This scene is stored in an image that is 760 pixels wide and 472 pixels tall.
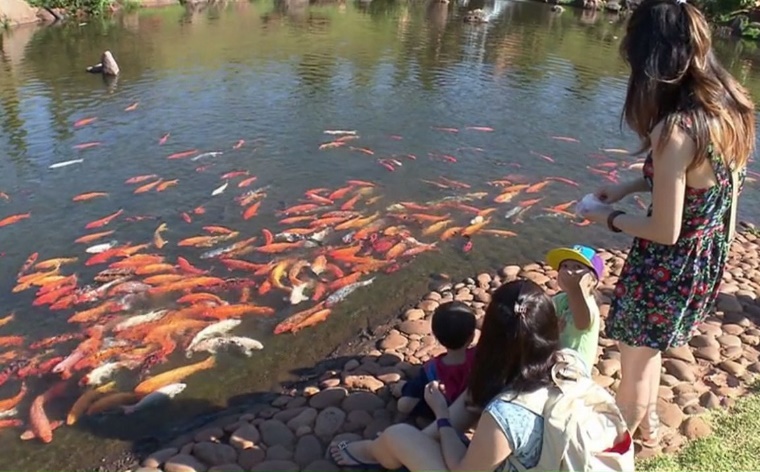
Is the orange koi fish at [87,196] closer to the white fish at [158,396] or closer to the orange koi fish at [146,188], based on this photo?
the orange koi fish at [146,188]

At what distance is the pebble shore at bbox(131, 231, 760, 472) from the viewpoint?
4.55 m

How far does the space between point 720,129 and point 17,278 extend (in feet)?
24.3

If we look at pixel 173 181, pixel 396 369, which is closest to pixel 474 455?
pixel 396 369

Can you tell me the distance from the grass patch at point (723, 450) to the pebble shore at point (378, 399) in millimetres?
86

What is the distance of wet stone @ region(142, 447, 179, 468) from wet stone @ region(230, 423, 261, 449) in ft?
1.49

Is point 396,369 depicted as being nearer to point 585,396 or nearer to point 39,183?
point 585,396

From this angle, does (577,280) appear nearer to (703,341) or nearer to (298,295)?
(703,341)

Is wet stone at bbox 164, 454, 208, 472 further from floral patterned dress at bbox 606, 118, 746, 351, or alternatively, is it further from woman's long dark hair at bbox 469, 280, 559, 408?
floral patterned dress at bbox 606, 118, 746, 351

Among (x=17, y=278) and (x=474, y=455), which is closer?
(x=474, y=455)

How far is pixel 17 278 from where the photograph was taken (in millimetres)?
7391

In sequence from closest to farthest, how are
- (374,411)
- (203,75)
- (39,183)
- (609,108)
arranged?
(374,411) < (39,183) < (609,108) < (203,75)

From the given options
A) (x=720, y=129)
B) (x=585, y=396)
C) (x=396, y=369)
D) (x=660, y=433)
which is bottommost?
(x=396, y=369)

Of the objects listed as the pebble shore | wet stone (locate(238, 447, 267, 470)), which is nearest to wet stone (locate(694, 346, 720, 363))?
the pebble shore

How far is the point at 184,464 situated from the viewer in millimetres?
4594
